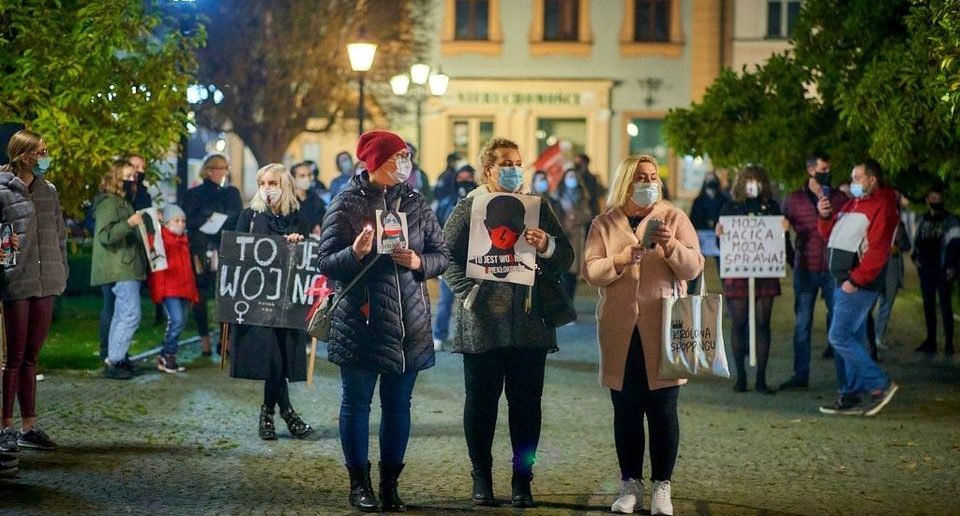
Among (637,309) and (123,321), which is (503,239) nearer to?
(637,309)

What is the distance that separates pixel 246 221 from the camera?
10.5 m

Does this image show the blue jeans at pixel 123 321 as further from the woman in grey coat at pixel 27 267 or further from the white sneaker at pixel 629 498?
the white sneaker at pixel 629 498

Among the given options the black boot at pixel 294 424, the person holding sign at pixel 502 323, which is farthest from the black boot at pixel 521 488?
the black boot at pixel 294 424

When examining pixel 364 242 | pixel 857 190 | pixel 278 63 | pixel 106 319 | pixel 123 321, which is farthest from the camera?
pixel 278 63

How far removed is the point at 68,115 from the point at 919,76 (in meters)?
7.53

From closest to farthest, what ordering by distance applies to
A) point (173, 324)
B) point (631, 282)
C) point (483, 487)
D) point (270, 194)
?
point (631, 282)
point (483, 487)
point (270, 194)
point (173, 324)

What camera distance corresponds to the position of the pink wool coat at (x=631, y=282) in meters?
7.81

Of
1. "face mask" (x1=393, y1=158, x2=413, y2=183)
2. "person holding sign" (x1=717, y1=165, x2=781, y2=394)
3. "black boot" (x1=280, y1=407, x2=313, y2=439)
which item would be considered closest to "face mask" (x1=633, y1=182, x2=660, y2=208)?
"face mask" (x1=393, y1=158, x2=413, y2=183)

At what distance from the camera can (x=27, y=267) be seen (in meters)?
9.02

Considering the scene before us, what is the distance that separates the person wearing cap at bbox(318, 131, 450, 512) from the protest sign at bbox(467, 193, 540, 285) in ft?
0.68

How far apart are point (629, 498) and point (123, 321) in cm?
650

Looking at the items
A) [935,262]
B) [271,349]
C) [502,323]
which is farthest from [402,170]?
[935,262]

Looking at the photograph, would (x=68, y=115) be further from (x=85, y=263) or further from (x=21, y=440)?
(x=85, y=263)

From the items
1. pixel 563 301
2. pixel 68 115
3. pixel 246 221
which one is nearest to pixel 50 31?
pixel 68 115
